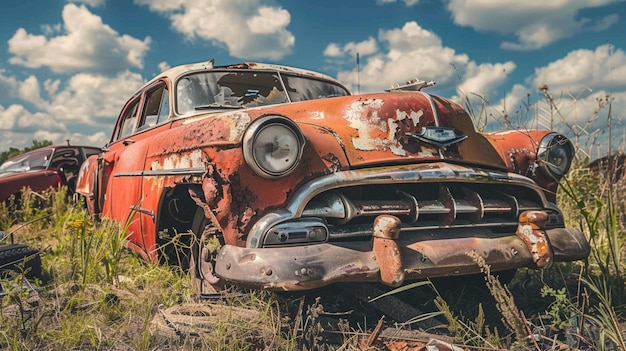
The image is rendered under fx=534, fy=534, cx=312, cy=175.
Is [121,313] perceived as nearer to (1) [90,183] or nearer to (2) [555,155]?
(1) [90,183]

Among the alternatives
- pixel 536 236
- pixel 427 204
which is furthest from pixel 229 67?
pixel 536 236

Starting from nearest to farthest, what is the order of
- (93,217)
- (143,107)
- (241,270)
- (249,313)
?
(241,270) → (249,313) → (143,107) → (93,217)

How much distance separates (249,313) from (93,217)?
121 inches

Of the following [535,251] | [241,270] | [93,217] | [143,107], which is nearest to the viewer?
[241,270]

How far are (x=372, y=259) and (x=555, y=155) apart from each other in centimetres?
162

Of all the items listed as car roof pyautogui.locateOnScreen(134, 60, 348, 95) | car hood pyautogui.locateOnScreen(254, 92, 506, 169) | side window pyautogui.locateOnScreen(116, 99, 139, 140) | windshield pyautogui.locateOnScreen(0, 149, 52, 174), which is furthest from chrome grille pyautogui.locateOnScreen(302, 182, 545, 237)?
windshield pyautogui.locateOnScreen(0, 149, 52, 174)

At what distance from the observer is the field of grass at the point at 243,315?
224 cm

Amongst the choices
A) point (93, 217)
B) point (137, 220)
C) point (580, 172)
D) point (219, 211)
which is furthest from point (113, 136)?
point (580, 172)

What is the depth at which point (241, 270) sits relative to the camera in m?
2.18

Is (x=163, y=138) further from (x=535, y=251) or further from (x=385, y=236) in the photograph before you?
(x=535, y=251)

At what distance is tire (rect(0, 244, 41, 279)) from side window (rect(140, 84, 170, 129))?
48.8 inches

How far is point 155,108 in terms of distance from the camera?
4145 mm

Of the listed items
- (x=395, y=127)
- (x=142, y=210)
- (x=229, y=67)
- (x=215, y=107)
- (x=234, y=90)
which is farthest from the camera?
(x=229, y=67)

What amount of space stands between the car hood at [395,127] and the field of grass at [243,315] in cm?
61
